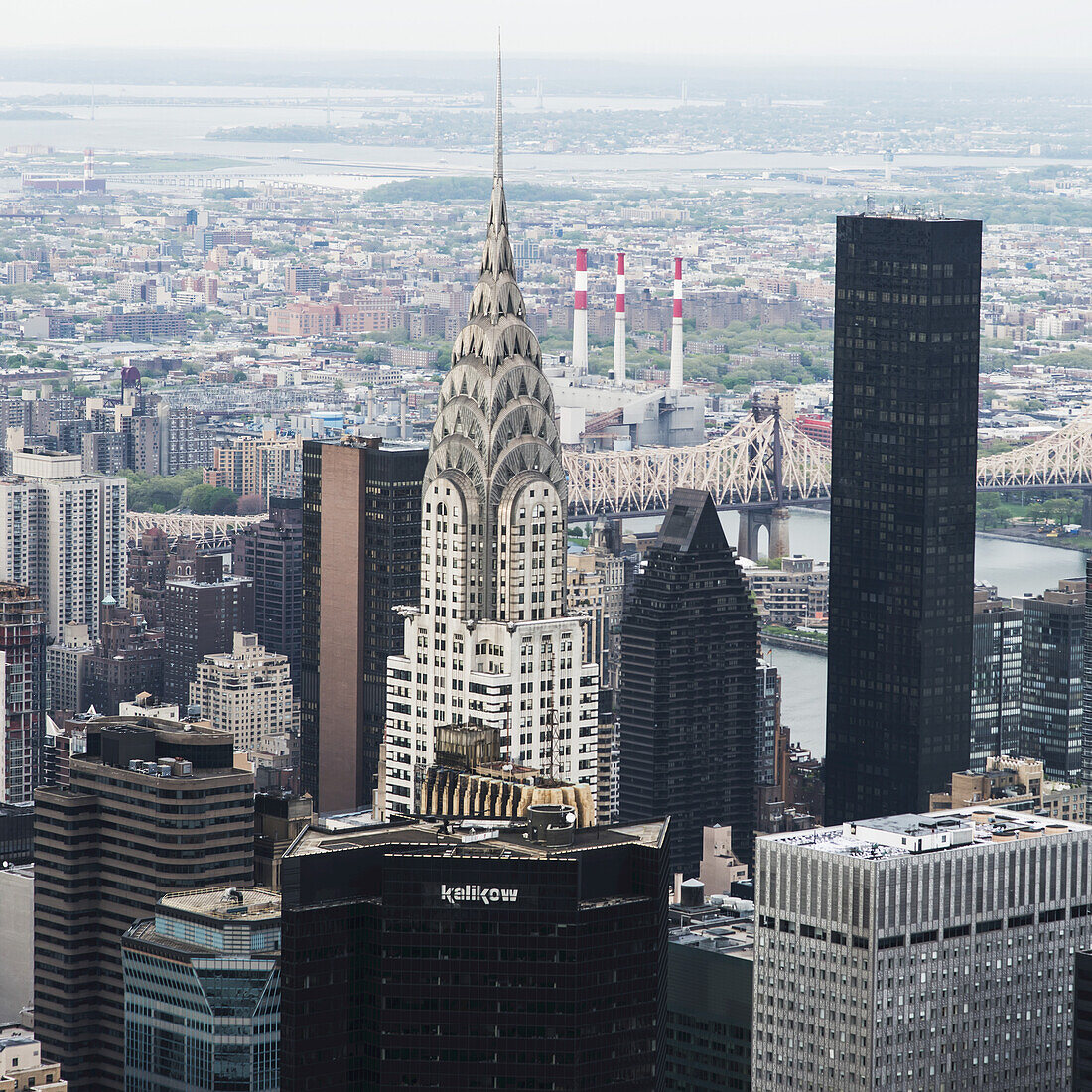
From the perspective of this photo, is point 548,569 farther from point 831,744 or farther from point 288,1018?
point 831,744

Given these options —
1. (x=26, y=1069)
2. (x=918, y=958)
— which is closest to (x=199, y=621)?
(x=26, y=1069)

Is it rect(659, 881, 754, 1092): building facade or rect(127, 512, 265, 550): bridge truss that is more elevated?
rect(127, 512, 265, 550): bridge truss

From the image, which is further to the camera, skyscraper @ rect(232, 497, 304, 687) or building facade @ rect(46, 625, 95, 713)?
skyscraper @ rect(232, 497, 304, 687)

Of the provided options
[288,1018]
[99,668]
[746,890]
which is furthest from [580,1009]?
[99,668]

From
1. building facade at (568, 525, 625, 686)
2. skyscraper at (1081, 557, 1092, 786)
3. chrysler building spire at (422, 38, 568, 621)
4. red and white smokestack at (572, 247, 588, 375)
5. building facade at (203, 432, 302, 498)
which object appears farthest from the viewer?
red and white smokestack at (572, 247, 588, 375)

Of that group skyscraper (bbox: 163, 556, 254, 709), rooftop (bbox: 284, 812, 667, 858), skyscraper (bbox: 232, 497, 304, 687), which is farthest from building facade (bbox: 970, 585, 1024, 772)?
rooftop (bbox: 284, 812, 667, 858)

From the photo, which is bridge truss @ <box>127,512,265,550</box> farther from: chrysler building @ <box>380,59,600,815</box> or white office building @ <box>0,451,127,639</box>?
chrysler building @ <box>380,59,600,815</box>

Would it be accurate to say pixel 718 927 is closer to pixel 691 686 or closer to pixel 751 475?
pixel 691 686
